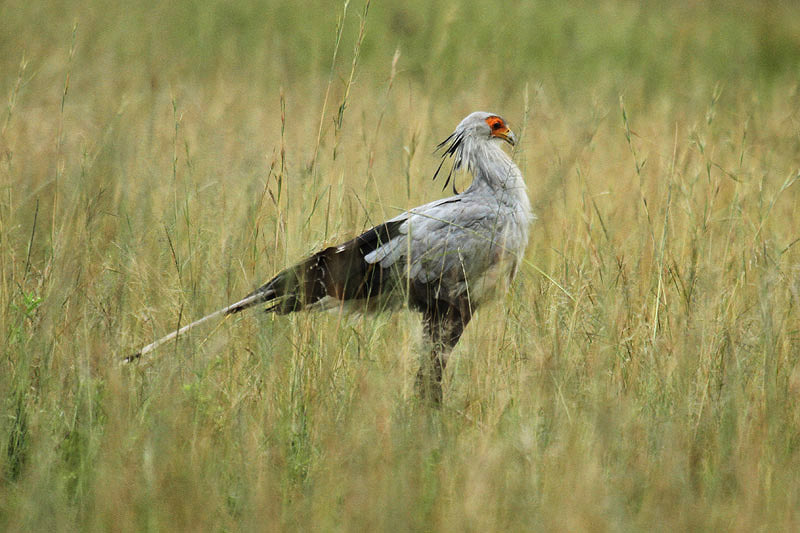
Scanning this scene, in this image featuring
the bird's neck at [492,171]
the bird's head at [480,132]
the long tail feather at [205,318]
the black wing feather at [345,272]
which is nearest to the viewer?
the long tail feather at [205,318]

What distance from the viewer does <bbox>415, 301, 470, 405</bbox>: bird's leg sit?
314 centimetres

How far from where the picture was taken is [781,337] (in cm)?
333

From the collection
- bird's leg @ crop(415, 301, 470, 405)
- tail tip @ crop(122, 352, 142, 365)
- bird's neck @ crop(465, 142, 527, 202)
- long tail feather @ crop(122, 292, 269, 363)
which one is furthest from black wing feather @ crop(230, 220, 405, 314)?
tail tip @ crop(122, 352, 142, 365)

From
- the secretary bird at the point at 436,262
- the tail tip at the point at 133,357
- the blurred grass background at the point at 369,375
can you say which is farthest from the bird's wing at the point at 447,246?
the tail tip at the point at 133,357

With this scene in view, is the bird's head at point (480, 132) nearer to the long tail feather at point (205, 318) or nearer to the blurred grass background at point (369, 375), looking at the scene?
the blurred grass background at point (369, 375)

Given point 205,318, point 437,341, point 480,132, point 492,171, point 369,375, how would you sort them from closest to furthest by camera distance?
point 369,375 < point 205,318 < point 437,341 < point 492,171 < point 480,132

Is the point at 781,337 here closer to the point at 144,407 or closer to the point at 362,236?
the point at 362,236

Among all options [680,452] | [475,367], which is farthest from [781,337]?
[475,367]

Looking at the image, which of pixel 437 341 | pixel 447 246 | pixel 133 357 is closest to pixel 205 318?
pixel 133 357

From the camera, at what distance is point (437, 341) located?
3.78 m

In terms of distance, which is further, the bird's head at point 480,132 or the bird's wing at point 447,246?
the bird's head at point 480,132

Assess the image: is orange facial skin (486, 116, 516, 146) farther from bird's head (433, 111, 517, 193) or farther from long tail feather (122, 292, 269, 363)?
long tail feather (122, 292, 269, 363)

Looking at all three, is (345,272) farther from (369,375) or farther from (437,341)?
(369,375)

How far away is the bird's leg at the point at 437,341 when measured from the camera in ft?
10.3
